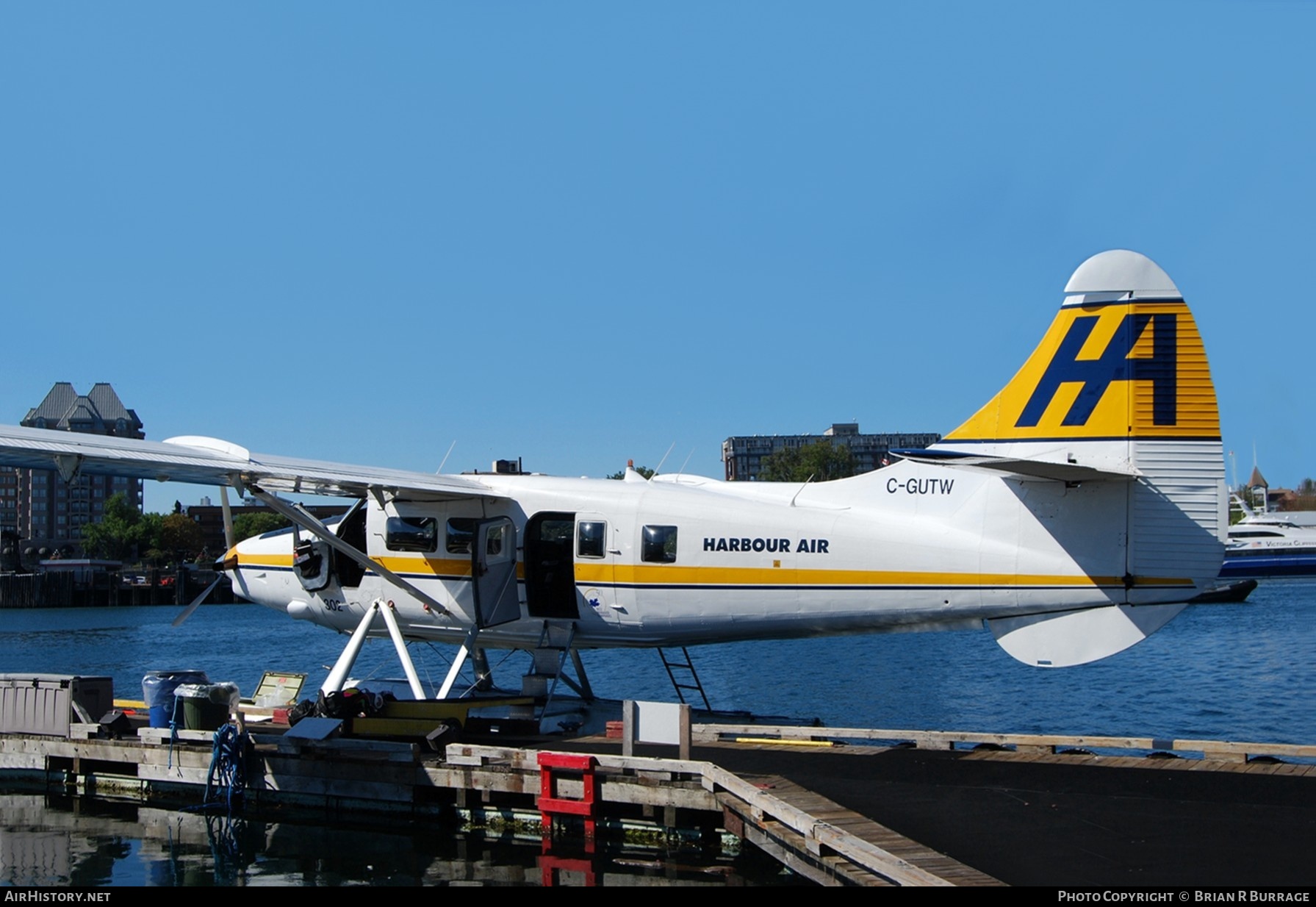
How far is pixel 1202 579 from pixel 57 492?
178 metres

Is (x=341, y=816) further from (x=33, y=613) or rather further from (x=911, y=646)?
(x=33, y=613)

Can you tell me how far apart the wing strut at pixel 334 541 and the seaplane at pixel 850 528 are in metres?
0.04

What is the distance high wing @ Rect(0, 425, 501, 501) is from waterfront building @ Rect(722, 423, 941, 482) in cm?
15416

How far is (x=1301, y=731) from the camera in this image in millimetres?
20188

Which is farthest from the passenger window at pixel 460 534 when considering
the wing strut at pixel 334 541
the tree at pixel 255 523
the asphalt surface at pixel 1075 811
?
the tree at pixel 255 523

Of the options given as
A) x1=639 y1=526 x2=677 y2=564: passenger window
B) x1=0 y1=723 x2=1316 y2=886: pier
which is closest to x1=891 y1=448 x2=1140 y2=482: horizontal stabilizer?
x1=0 y1=723 x2=1316 y2=886: pier

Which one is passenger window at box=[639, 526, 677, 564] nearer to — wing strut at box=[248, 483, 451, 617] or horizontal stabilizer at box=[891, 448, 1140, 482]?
wing strut at box=[248, 483, 451, 617]

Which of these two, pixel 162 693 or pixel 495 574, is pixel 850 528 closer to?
pixel 495 574

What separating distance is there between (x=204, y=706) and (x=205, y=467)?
3.53 metres

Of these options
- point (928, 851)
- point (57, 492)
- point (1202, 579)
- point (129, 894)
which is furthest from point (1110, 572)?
point (57, 492)

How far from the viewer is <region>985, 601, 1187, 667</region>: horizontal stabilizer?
39.1 feet

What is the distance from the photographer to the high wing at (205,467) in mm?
12766

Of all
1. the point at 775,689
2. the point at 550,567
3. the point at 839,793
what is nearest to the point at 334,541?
the point at 550,567

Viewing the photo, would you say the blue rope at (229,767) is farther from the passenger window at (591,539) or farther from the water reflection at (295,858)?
the passenger window at (591,539)
